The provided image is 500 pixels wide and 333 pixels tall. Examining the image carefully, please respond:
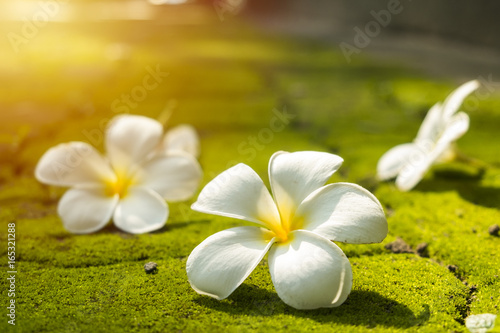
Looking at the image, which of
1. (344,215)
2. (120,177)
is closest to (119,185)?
(120,177)

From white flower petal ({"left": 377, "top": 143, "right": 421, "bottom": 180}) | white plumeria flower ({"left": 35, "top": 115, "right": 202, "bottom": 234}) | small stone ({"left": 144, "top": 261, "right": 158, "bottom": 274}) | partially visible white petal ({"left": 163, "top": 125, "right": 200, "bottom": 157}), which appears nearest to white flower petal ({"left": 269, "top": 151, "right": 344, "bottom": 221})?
small stone ({"left": 144, "top": 261, "right": 158, "bottom": 274})

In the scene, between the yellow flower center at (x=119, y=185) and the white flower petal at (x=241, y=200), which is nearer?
the white flower petal at (x=241, y=200)

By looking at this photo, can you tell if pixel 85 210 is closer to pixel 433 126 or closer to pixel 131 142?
pixel 131 142

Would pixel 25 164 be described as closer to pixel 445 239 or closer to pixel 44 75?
pixel 445 239

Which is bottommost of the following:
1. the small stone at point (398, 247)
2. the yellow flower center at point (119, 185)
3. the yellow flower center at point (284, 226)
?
the yellow flower center at point (119, 185)

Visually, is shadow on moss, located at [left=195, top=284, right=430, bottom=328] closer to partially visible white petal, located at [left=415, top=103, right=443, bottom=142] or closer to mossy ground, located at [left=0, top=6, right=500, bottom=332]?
mossy ground, located at [left=0, top=6, right=500, bottom=332]

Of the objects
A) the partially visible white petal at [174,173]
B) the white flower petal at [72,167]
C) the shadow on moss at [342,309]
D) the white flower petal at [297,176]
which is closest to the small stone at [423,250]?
the shadow on moss at [342,309]

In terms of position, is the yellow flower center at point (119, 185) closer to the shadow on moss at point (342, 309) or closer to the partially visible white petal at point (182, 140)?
the partially visible white petal at point (182, 140)
